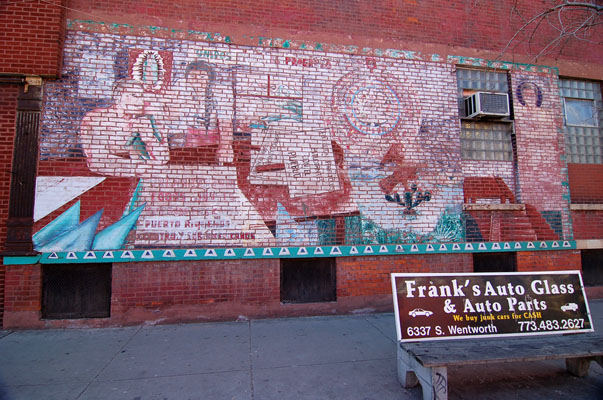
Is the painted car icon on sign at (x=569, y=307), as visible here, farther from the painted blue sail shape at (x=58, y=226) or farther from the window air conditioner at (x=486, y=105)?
the painted blue sail shape at (x=58, y=226)

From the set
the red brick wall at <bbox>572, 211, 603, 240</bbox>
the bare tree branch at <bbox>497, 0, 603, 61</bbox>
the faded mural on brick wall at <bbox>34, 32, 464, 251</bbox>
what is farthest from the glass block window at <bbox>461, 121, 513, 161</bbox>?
the red brick wall at <bbox>572, 211, 603, 240</bbox>

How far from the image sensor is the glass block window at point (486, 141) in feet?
22.5

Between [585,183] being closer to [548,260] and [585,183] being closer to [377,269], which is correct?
[548,260]

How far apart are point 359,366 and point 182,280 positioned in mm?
3121

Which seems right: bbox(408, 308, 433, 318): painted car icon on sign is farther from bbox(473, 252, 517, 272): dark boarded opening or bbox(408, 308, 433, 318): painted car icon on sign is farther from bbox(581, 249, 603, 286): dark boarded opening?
bbox(581, 249, 603, 286): dark boarded opening

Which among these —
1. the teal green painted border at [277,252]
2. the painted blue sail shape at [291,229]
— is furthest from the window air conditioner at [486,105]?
the painted blue sail shape at [291,229]

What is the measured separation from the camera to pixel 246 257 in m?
5.65

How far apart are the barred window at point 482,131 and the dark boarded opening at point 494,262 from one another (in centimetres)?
194

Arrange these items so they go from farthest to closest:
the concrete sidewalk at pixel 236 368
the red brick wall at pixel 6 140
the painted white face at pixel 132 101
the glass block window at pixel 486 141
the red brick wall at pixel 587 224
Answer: the red brick wall at pixel 587 224 → the glass block window at pixel 486 141 → the painted white face at pixel 132 101 → the red brick wall at pixel 6 140 → the concrete sidewalk at pixel 236 368

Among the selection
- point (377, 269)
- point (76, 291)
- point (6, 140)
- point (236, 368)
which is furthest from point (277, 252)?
point (6, 140)

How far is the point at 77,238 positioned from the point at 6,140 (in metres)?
1.89

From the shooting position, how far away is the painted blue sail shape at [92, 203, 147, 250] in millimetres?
5340

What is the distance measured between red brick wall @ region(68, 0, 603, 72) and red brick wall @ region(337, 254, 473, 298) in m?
4.10

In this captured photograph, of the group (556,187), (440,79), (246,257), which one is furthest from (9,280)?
(556,187)
